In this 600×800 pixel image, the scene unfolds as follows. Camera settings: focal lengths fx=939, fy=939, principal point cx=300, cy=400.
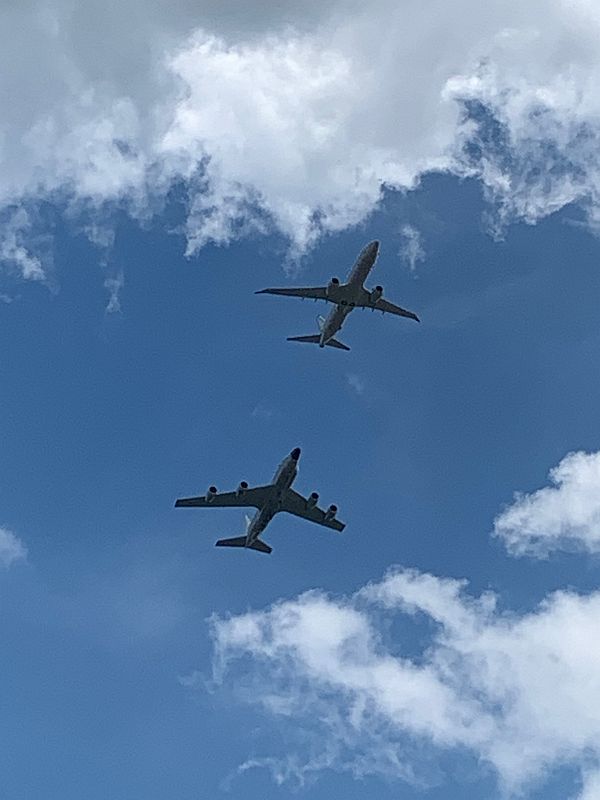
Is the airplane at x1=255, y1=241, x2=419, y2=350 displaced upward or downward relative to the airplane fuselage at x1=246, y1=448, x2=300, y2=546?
upward

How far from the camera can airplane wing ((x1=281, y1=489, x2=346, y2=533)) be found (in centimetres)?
10201

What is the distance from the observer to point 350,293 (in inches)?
4316

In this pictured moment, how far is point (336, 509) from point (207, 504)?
15.0 metres

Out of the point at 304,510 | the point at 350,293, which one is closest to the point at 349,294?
the point at 350,293

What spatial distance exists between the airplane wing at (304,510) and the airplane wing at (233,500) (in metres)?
3.02

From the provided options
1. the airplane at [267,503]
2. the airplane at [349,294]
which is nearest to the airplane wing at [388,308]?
the airplane at [349,294]

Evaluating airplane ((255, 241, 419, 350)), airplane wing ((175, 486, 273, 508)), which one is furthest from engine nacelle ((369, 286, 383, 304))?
airplane wing ((175, 486, 273, 508))

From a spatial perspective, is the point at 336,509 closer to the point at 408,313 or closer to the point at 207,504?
the point at 207,504

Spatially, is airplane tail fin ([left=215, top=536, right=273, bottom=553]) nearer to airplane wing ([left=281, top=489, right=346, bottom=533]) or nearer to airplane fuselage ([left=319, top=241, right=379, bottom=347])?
airplane wing ([left=281, top=489, right=346, bottom=533])

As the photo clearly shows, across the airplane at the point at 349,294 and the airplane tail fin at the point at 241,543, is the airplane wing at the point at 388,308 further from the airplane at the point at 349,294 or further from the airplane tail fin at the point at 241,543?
the airplane tail fin at the point at 241,543

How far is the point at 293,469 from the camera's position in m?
96.0

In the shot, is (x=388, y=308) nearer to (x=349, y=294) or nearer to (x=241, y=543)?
(x=349, y=294)

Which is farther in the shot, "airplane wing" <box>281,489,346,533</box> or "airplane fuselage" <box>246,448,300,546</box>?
"airplane wing" <box>281,489,346,533</box>

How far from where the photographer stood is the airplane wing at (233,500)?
98.6 meters
